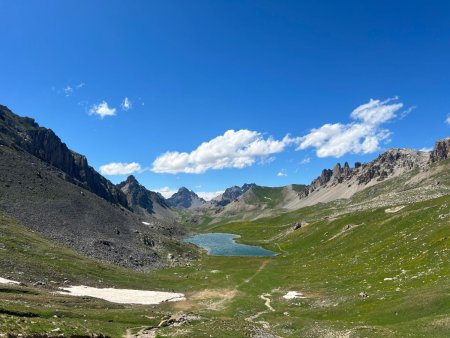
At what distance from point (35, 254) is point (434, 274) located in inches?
3372

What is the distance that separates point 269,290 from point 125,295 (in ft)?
120

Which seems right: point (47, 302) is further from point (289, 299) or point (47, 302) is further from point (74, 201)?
point (74, 201)

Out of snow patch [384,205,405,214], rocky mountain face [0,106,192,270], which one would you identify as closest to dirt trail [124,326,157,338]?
rocky mountain face [0,106,192,270]

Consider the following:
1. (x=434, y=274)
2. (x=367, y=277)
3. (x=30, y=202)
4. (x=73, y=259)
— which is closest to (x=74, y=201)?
(x=30, y=202)

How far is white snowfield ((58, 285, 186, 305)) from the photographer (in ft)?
247

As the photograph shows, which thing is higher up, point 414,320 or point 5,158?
point 5,158

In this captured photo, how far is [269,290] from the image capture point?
98.6 metres

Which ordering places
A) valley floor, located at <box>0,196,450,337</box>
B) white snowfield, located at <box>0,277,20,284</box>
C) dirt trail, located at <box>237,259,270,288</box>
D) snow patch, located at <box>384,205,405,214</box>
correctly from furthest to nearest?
snow patch, located at <box>384,205,405,214</box>
dirt trail, located at <box>237,259,270,288</box>
white snowfield, located at <box>0,277,20,284</box>
valley floor, located at <box>0,196,450,337</box>

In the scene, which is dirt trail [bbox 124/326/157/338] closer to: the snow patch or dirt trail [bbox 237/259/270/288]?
dirt trail [bbox 237/259/270/288]

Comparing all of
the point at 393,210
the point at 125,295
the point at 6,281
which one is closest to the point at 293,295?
the point at 125,295

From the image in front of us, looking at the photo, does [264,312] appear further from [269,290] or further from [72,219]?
[72,219]

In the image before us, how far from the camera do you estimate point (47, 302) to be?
2291 inches

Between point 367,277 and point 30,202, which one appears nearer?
point 367,277

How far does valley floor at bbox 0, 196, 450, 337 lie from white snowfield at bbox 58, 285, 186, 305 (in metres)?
2.77
